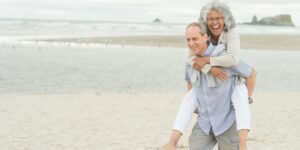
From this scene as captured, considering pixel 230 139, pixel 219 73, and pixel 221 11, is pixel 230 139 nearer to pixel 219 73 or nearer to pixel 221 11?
pixel 219 73

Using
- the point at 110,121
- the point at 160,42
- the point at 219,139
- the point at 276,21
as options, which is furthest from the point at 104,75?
the point at 276,21

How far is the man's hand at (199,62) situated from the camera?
3734mm

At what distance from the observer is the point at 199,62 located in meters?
3.74

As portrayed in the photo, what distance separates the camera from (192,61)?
378 cm

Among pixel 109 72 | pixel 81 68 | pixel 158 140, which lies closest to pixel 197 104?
pixel 158 140

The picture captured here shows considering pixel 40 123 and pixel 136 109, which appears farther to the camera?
pixel 136 109

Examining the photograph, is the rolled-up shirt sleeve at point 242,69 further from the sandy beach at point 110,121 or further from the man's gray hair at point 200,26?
the sandy beach at point 110,121

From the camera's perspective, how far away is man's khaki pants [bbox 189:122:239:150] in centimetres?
389

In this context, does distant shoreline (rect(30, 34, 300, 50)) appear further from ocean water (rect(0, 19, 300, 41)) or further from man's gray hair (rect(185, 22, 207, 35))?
man's gray hair (rect(185, 22, 207, 35))

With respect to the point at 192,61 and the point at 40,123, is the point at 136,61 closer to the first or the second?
the point at 40,123

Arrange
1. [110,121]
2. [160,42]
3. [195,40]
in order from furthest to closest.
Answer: [160,42] → [110,121] → [195,40]

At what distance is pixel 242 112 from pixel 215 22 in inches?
24.5

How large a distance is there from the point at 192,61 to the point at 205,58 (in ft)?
0.30

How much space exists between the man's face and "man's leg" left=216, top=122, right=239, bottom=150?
575 mm
